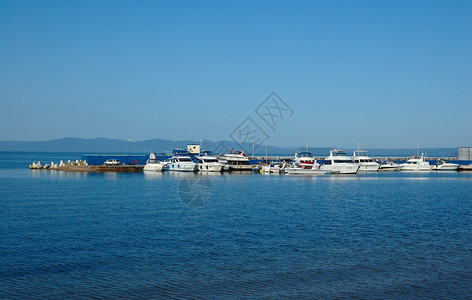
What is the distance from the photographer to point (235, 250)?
60.6 ft

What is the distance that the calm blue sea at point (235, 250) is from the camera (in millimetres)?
13781

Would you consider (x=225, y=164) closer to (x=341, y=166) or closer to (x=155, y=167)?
(x=155, y=167)

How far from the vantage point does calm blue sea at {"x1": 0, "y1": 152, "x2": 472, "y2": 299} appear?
13781mm

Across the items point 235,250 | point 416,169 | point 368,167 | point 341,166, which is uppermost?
point 341,166

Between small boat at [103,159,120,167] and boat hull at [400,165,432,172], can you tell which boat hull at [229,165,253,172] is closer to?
small boat at [103,159,120,167]

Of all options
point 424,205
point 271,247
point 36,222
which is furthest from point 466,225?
point 36,222

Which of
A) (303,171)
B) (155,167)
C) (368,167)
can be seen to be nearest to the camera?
(303,171)

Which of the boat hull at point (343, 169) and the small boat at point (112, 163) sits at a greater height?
the small boat at point (112, 163)

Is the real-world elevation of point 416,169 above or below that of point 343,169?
below

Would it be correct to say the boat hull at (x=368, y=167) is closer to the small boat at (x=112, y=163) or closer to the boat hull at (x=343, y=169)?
the boat hull at (x=343, y=169)

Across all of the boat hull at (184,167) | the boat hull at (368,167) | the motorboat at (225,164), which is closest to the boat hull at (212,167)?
the motorboat at (225,164)

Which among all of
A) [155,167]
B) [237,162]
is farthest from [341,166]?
[155,167]

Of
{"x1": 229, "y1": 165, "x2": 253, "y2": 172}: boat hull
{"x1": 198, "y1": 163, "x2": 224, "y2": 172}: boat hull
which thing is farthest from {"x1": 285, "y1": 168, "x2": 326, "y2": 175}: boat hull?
{"x1": 198, "y1": 163, "x2": 224, "y2": 172}: boat hull

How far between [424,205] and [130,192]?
27.5 m
